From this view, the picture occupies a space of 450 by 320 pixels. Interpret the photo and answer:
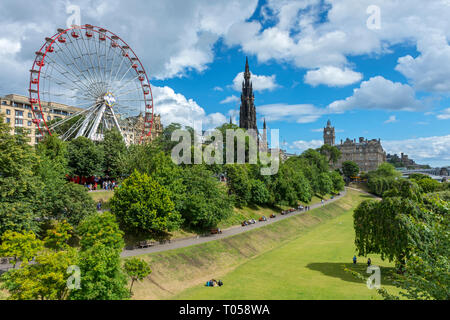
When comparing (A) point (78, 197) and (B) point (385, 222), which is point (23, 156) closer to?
(A) point (78, 197)

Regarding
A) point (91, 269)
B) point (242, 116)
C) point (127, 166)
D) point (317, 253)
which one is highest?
point (242, 116)

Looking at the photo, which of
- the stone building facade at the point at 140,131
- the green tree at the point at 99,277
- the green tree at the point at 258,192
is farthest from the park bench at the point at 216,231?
the stone building facade at the point at 140,131

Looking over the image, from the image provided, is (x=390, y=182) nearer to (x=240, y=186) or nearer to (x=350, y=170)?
(x=350, y=170)

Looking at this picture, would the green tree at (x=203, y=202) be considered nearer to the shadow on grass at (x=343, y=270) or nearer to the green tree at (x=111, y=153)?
the shadow on grass at (x=343, y=270)

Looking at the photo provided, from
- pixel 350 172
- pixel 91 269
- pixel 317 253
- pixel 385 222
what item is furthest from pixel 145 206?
pixel 350 172

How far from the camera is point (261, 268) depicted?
3616 centimetres

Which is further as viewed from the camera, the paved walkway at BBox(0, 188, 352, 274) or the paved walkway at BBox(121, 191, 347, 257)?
the paved walkway at BBox(121, 191, 347, 257)

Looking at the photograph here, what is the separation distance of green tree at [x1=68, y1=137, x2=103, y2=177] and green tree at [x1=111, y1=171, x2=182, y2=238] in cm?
2112

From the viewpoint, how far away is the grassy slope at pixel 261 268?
27297 millimetres

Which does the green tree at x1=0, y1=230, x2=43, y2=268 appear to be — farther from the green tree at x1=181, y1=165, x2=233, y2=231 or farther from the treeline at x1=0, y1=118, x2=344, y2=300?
the green tree at x1=181, y1=165, x2=233, y2=231

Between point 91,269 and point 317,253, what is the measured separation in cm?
2951

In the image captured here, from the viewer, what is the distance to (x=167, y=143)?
84.4m

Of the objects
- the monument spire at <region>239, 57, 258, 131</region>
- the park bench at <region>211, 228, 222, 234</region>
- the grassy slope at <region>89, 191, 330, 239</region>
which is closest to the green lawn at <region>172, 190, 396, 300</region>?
the park bench at <region>211, 228, 222, 234</region>

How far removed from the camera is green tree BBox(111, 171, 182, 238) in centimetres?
3762
